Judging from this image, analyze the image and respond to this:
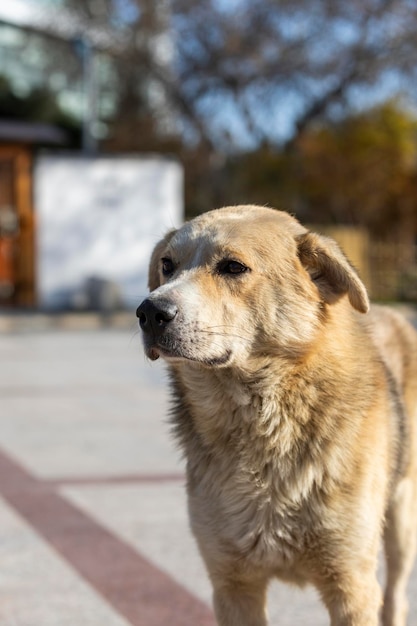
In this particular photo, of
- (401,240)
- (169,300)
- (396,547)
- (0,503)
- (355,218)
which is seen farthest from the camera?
(355,218)

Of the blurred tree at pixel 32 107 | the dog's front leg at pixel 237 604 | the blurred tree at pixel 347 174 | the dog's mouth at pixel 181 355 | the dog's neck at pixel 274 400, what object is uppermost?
the blurred tree at pixel 32 107

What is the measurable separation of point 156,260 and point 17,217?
20043 millimetres

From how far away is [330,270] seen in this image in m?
3.84

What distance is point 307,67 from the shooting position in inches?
1346

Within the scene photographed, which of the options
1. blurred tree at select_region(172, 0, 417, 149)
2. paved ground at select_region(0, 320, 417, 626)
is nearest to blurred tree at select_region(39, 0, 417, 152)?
blurred tree at select_region(172, 0, 417, 149)

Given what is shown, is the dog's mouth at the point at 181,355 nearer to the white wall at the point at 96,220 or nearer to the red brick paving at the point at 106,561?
the red brick paving at the point at 106,561

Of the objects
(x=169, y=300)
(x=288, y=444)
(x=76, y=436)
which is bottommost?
(x=76, y=436)

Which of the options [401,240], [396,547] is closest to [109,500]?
[396,547]

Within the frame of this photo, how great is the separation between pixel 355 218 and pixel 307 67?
5.19 m

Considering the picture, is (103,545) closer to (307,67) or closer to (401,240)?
(401,240)

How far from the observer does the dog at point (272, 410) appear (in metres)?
3.62

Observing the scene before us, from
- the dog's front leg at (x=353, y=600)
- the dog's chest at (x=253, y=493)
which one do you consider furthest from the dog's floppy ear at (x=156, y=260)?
the dog's front leg at (x=353, y=600)

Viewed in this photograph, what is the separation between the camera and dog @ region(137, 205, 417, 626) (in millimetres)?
3625

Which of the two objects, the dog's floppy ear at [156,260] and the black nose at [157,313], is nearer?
the black nose at [157,313]
